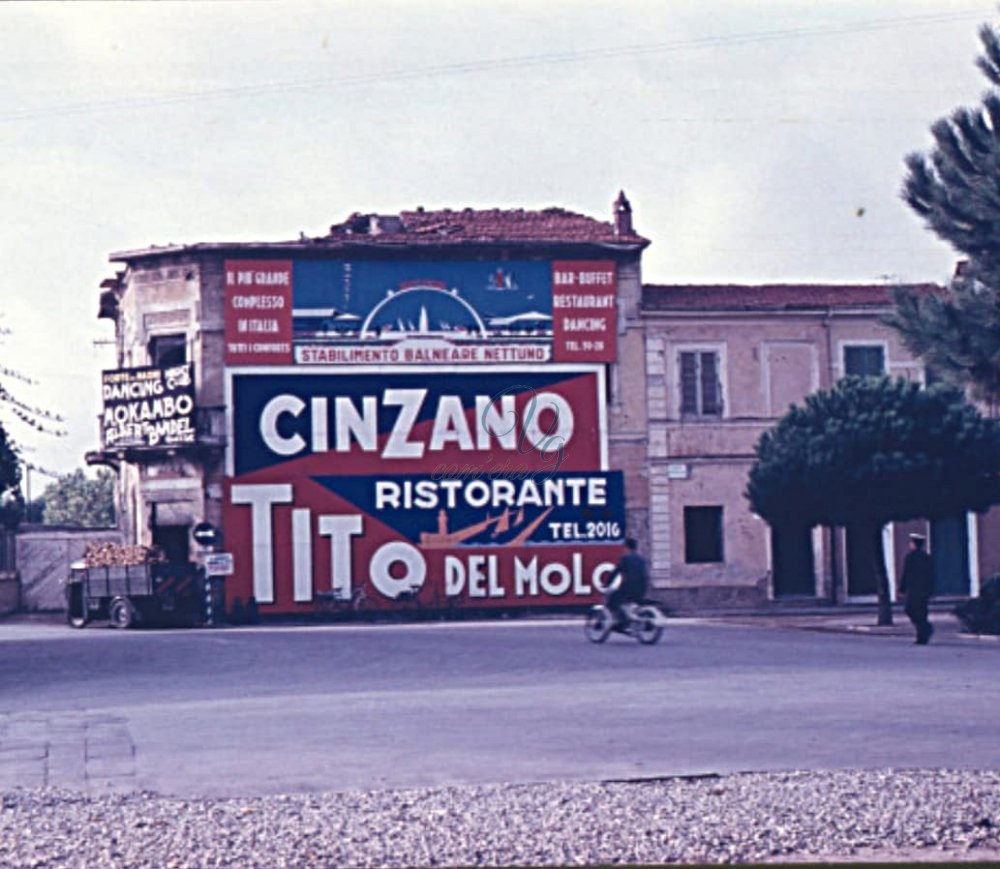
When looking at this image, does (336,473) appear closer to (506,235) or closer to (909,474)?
(506,235)

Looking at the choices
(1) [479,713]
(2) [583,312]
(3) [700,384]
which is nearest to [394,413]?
(2) [583,312]

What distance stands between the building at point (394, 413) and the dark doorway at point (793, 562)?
338 cm

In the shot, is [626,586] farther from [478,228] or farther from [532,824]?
[478,228]

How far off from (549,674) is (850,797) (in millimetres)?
12229

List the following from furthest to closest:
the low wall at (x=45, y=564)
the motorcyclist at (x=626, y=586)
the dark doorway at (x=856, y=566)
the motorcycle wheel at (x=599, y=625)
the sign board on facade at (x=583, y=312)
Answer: the low wall at (x=45, y=564), the dark doorway at (x=856, y=566), the sign board on facade at (x=583, y=312), the motorcycle wheel at (x=599, y=625), the motorcyclist at (x=626, y=586)

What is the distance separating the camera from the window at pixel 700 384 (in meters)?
50.0

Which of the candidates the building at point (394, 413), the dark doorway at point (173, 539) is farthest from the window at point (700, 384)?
the dark doorway at point (173, 539)

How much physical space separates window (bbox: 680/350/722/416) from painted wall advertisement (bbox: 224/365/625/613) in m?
2.13

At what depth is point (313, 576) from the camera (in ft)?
159

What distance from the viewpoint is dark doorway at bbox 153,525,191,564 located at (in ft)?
161

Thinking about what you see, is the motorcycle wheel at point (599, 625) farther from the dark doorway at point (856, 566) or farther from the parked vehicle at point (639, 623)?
the dark doorway at point (856, 566)

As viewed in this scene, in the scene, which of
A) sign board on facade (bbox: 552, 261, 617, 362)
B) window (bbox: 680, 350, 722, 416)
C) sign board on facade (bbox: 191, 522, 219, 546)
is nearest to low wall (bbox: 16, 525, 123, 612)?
sign board on facade (bbox: 191, 522, 219, 546)

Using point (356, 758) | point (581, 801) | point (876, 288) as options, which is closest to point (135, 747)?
point (356, 758)

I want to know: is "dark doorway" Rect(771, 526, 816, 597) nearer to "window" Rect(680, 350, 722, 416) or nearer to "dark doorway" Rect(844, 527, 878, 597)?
"dark doorway" Rect(844, 527, 878, 597)
